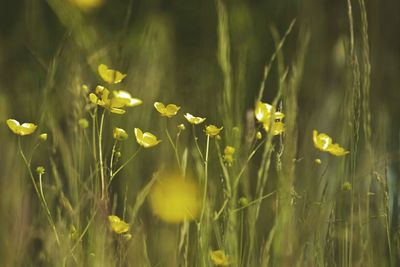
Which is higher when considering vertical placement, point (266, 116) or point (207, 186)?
point (266, 116)

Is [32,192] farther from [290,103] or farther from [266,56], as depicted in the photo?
[290,103]

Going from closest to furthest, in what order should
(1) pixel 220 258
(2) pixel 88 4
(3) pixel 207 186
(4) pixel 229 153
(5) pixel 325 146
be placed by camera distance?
(1) pixel 220 258 < (4) pixel 229 153 < (5) pixel 325 146 < (3) pixel 207 186 < (2) pixel 88 4

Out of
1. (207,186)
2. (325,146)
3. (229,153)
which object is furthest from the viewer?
(207,186)

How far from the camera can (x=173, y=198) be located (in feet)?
5.78

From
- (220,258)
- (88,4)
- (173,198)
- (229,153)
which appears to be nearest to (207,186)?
(173,198)

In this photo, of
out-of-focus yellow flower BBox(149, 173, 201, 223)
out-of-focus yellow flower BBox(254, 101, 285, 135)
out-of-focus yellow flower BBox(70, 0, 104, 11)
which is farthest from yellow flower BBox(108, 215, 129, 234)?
out-of-focus yellow flower BBox(70, 0, 104, 11)

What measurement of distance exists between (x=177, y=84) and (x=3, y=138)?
75 cm

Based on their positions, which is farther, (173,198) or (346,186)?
(173,198)

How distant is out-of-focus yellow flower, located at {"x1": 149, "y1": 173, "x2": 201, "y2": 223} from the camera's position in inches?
64.5

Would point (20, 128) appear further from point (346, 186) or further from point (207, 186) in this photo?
point (346, 186)

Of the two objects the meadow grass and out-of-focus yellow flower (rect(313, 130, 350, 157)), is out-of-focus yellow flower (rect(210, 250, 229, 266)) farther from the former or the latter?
out-of-focus yellow flower (rect(313, 130, 350, 157))

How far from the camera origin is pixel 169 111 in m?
1.56

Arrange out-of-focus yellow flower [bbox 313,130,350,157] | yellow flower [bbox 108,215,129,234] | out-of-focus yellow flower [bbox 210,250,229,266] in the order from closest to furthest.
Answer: out-of-focus yellow flower [bbox 210,250,229,266]
yellow flower [bbox 108,215,129,234]
out-of-focus yellow flower [bbox 313,130,350,157]

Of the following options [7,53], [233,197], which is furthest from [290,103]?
[7,53]
